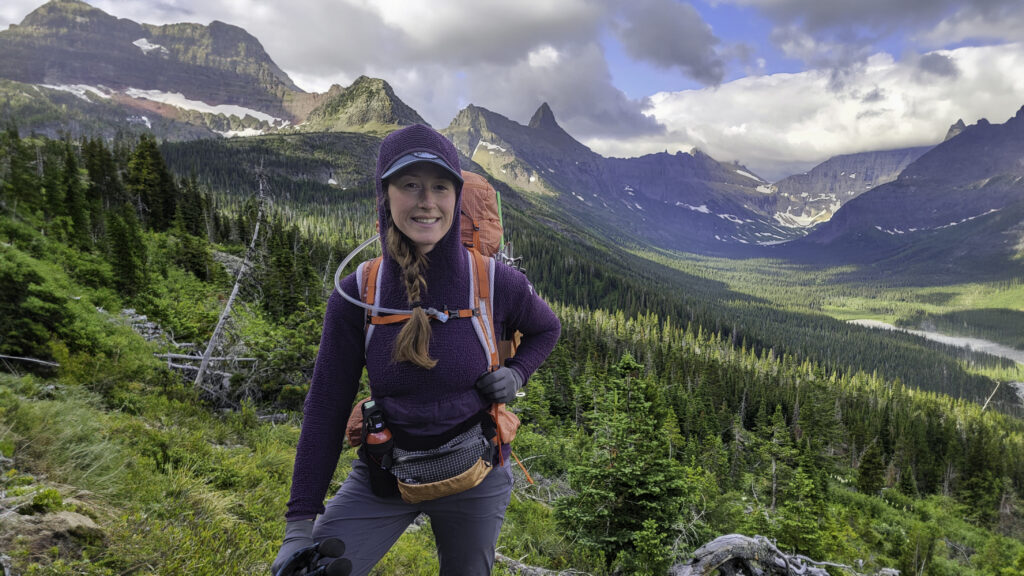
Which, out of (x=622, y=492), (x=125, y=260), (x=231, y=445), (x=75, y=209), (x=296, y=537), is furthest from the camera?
(x=75, y=209)

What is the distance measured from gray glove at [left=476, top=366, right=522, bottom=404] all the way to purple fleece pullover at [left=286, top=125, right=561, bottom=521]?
0.05 metres

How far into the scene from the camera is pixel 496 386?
2.38 m

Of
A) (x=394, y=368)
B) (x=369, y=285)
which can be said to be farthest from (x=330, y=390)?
(x=369, y=285)

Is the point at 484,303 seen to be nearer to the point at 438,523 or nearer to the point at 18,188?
the point at 438,523

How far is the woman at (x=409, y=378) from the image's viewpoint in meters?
2.31

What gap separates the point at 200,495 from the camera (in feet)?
13.8

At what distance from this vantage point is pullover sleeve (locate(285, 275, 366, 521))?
238 cm

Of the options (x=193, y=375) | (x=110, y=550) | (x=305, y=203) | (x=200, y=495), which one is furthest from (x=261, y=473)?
(x=305, y=203)

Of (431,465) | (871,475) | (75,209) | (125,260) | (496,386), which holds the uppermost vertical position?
(496,386)

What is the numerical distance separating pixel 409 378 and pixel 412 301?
420 mm

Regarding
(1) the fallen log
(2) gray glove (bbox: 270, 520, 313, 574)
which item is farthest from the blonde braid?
(1) the fallen log

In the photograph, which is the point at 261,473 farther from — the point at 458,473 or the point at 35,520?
the point at 458,473

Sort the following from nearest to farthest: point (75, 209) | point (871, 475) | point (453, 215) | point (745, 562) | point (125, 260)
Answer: point (453, 215) < point (745, 562) < point (125, 260) < point (75, 209) < point (871, 475)

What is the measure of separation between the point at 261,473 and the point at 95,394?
332cm
